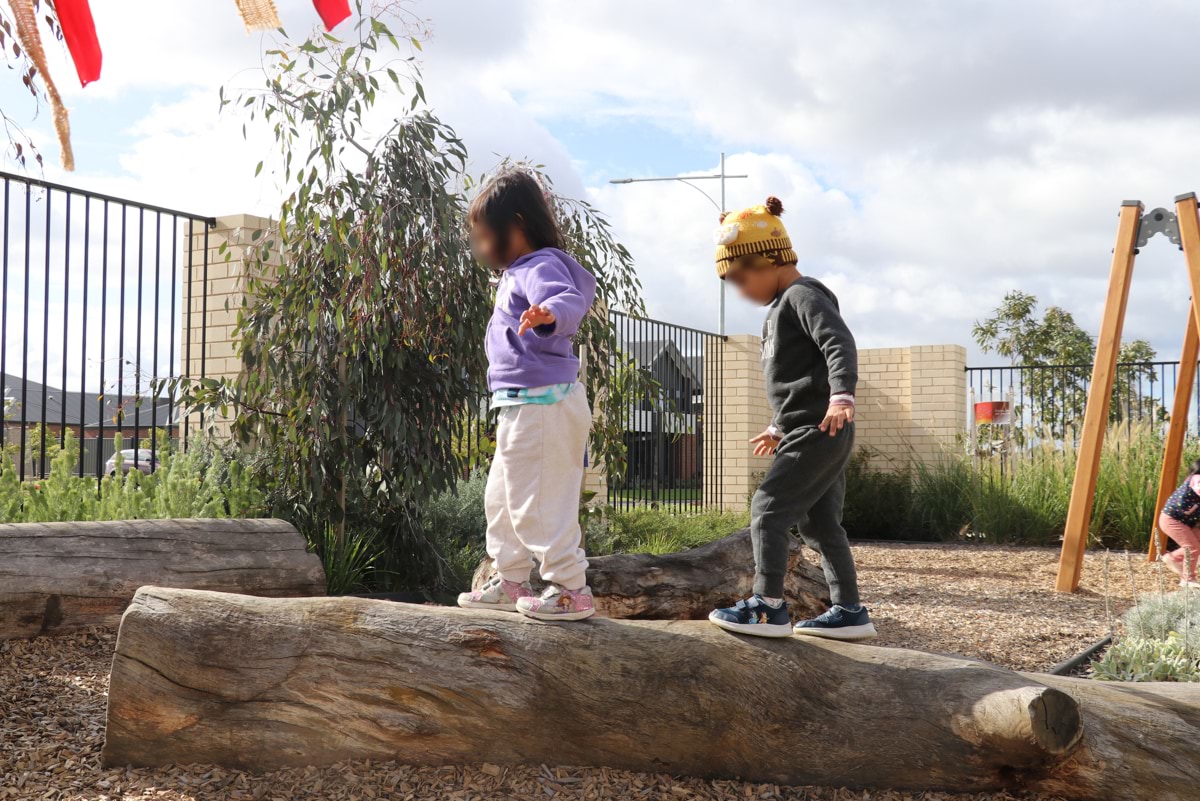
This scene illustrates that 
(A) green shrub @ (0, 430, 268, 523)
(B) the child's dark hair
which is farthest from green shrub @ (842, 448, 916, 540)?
(B) the child's dark hair

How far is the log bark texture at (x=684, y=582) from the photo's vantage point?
4520mm

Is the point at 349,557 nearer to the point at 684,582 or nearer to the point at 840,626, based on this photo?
the point at 684,582

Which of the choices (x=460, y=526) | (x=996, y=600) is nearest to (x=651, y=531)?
(x=460, y=526)

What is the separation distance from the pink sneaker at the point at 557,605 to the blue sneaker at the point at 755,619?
38 cm

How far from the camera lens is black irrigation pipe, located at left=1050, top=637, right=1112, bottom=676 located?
410 centimetres

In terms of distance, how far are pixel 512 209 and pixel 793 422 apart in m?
1.08

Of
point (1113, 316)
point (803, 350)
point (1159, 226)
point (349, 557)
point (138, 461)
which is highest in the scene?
point (1159, 226)

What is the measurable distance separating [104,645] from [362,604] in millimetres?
1889

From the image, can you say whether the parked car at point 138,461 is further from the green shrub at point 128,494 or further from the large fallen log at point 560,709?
the large fallen log at point 560,709

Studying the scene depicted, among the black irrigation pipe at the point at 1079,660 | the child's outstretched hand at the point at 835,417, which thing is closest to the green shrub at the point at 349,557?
the child's outstretched hand at the point at 835,417

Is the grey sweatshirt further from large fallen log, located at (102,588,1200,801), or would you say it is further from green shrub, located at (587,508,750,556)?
green shrub, located at (587,508,750,556)

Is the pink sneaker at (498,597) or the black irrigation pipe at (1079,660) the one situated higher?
the pink sneaker at (498,597)

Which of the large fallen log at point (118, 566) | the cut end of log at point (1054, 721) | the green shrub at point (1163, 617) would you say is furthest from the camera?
the green shrub at point (1163, 617)

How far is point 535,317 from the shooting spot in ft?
8.88
